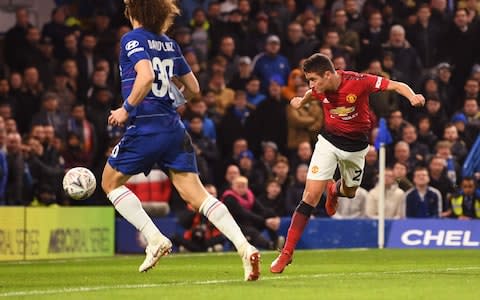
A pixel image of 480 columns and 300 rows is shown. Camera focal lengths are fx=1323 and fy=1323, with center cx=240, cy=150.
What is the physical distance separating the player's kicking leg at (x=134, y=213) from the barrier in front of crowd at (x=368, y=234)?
882 centimetres

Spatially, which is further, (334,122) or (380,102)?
(380,102)

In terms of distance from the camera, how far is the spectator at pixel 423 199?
20.8 m

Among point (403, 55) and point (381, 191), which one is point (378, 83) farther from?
point (403, 55)

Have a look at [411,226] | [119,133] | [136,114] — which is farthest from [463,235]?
[136,114]

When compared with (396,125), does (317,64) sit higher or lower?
higher

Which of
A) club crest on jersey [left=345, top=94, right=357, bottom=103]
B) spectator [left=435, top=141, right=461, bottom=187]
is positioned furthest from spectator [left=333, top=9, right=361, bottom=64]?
club crest on jersey [left=345, top=94, right=357, bottom=103]

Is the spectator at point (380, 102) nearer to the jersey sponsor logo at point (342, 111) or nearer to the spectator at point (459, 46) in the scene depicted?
the spectator at point (459, 46)

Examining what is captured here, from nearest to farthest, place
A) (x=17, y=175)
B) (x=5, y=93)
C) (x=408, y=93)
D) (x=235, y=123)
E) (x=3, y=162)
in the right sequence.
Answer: (x=408, y=93) < (x=3, y=162) < (x=17, y=175) < (x=5, y=93) < (x=235, y=123)

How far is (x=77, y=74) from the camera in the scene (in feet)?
76.6

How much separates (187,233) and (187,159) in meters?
9.57

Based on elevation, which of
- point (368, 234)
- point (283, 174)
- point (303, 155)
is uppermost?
point (303, 155)

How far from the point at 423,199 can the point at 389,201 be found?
1.86 ft

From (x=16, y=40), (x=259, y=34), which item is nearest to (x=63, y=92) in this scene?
(x=16, y=40)

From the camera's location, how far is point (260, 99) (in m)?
23.8
